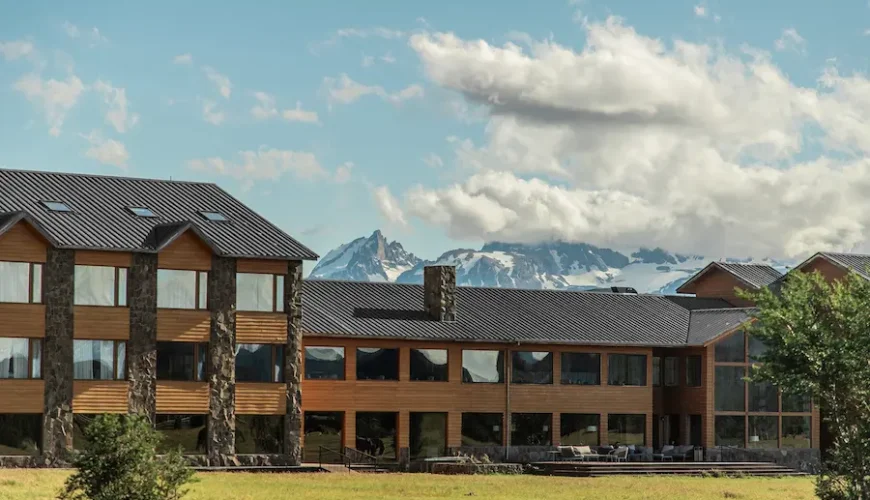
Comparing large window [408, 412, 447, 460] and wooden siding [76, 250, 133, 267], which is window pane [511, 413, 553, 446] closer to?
large window [408, 412, 447, 460]

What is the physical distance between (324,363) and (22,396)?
11646 mm

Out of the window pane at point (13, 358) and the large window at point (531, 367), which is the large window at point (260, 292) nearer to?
the window pane at point (13, 358)

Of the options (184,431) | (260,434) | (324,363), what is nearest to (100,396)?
(184,431)

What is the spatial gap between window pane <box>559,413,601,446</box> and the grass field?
9.79 metres

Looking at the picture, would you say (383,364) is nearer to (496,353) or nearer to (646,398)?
(496,353)

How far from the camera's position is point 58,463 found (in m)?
51.9

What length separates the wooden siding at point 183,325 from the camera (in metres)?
54.2

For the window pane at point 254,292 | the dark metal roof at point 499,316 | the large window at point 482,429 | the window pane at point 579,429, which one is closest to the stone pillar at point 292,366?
the window pane at point 254,292

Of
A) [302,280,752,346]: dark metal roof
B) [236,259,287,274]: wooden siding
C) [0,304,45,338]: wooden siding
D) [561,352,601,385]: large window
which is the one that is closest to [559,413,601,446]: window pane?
[561,352,601,385]: large window

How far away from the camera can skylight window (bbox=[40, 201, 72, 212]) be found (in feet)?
178

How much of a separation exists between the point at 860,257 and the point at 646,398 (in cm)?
1387

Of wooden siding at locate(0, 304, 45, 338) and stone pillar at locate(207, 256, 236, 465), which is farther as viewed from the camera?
stone pillar at locate(207, 256, 236, 465)

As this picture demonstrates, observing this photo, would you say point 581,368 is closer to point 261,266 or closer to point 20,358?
point 261,266

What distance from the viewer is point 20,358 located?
5200 centimetres
